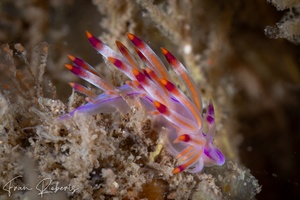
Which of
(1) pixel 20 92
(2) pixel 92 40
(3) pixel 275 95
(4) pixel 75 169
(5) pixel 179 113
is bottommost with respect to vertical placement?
(4) pixel 75 169

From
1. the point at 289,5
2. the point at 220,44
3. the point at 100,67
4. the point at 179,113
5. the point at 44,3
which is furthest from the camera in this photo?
the point at 44,3

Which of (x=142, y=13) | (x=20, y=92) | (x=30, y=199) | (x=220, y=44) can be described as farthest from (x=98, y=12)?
(x=30, y=199)

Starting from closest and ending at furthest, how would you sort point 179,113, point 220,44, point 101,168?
point 101,168
point 179,113
point 220,44

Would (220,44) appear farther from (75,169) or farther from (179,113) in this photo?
(75,169)
